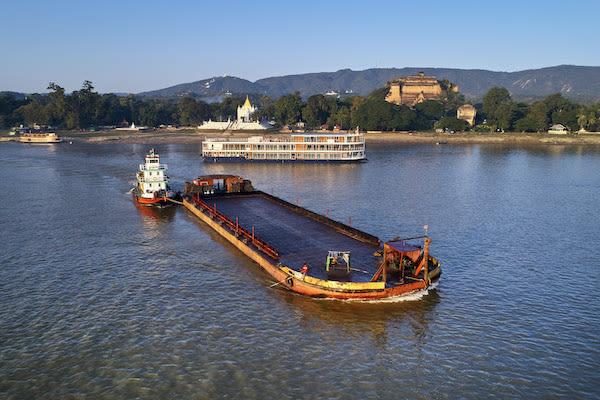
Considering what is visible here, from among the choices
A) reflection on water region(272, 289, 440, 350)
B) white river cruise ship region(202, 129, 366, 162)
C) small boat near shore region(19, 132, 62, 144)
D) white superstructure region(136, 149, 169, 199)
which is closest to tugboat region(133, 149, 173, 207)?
white superstructure region(136, 149, 169, 199)

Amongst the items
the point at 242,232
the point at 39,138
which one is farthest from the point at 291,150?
the point at 39,138

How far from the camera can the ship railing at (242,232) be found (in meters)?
37.0

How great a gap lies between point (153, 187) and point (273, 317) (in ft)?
138

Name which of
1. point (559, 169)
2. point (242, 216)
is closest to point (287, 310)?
point (242, 216)

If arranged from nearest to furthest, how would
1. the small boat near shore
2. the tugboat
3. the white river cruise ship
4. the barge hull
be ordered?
the barge hull
the tugboat
the white river cruise ship
the small boat near shore

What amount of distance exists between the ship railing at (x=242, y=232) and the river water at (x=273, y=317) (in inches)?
76.0

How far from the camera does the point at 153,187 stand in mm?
65000

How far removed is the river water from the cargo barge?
1249 mm

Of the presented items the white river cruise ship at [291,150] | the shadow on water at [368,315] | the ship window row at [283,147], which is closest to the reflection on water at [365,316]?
the shadow on water at [368,315]

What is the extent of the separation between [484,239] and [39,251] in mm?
46519

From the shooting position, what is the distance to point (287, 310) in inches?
1189

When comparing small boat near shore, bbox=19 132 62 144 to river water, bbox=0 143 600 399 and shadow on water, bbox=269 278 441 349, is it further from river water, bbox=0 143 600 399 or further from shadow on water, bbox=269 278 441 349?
shadow on water, bbox=269 278 441 349

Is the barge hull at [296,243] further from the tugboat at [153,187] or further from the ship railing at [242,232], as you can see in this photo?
the tugboat at [153,187]

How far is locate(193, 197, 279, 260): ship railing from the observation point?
37.0 meters
